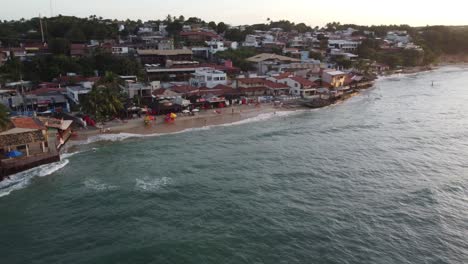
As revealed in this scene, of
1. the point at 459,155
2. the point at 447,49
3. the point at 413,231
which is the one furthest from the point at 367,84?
the point at 447,49

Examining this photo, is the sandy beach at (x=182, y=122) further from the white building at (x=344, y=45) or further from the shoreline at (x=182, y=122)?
the white building at (x=344, y=45)

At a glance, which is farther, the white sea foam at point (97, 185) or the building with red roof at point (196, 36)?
the building with red roof at point (196, 36)

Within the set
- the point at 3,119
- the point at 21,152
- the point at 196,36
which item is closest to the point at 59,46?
the point at 196,36

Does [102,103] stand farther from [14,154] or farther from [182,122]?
[14,154]

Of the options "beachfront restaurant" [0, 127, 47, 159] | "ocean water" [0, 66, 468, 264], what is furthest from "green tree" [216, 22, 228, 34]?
"beachfront restaurant" [0, 127, 47, 159]

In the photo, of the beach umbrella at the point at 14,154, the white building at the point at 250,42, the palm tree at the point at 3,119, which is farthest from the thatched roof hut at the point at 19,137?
the white building at the point at 250,42

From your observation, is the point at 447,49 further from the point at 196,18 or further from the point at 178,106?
the point at 178,106

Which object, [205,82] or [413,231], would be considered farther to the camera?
[205,82]
